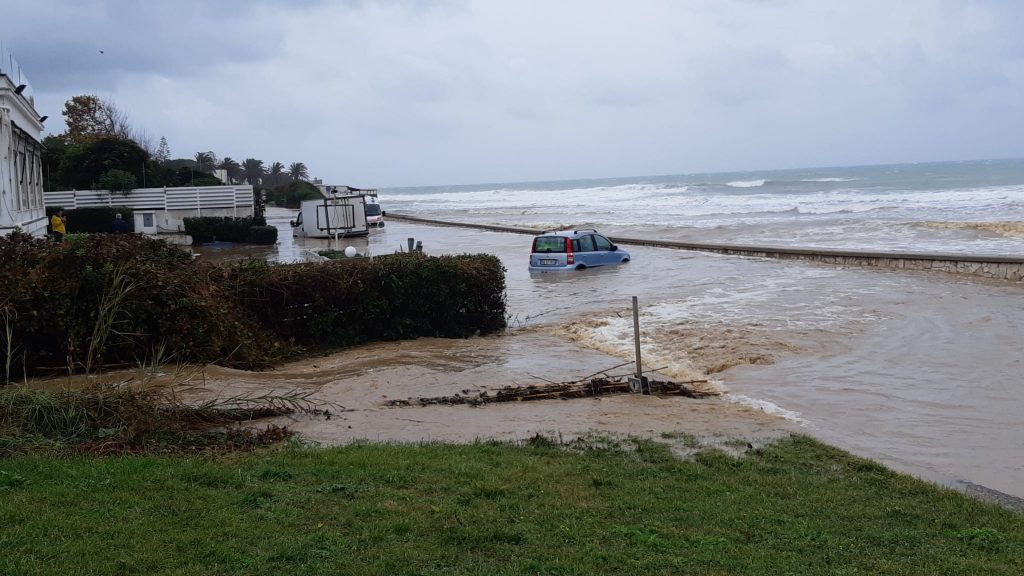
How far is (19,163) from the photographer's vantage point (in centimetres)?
2194

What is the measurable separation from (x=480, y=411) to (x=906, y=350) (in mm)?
8351

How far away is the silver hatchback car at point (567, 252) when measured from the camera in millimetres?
26922

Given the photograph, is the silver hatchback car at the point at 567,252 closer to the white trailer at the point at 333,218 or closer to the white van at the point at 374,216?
the white trailer at the point at 333,218

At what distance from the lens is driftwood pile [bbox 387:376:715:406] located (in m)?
10.5

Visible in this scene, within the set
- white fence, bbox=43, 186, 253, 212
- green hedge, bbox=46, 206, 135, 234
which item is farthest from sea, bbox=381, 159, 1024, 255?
green hedge, bbox=46, 206, 135, 234

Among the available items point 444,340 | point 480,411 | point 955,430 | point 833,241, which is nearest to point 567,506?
point 480,411

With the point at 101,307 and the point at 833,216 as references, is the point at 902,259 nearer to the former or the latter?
the point at 101,307

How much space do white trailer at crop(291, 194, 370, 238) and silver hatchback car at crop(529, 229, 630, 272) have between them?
1756cm

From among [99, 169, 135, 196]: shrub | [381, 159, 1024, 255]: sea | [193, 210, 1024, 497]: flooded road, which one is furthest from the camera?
[99, 169, 135, 196]: shrub

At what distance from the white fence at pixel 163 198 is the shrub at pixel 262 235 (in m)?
4.28

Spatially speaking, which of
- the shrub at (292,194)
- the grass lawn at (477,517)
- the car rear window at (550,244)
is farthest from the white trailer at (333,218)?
the grass lawn at (477,517)

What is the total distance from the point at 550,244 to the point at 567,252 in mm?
695

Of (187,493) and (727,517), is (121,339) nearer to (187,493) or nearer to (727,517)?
(187,493)

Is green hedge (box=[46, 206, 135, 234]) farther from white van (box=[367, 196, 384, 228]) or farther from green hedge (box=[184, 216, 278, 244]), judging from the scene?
white van (box=[367, 196, 384, 228])
